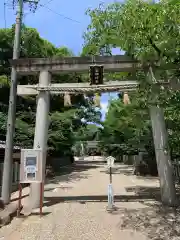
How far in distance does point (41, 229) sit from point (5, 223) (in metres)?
1.22

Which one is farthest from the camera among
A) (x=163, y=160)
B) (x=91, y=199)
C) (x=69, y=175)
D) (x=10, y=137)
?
(x=69, y=175)

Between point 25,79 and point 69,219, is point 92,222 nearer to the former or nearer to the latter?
point 69,219

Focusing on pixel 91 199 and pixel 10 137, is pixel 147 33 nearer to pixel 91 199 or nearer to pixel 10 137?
pixel 10 137

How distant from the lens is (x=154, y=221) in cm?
833

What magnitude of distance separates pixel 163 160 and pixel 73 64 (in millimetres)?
4816

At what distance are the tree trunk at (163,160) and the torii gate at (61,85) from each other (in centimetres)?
3

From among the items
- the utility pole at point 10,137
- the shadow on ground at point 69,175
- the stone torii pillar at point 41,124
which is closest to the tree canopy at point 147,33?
the stone torii pillar at point 41,124

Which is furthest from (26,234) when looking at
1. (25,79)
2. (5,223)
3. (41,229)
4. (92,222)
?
(25,79)

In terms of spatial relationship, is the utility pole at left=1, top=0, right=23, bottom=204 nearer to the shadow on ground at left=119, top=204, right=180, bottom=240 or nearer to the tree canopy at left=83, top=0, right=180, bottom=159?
the tree canopy at left=83, top=0, right=180, bottom=159

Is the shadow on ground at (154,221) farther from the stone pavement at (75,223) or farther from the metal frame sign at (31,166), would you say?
the metal frame sign at (31,166)

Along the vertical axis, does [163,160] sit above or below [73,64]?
below

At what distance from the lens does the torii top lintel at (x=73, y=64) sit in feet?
35.7

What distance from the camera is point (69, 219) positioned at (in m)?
8.74

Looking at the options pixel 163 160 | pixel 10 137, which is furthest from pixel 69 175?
pixel 163 160
